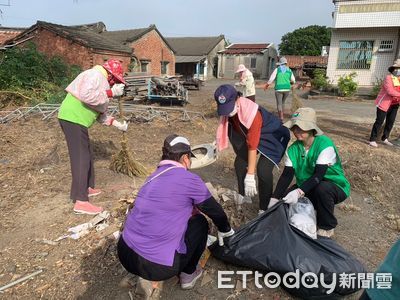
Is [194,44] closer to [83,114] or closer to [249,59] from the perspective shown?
[249,59]

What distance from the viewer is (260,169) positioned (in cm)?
285

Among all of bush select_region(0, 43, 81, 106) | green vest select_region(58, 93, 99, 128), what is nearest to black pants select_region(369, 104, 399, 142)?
green vest select_region(58, 93, 99, 128)

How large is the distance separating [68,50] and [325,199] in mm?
15258

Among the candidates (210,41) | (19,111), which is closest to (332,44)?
(19,111)

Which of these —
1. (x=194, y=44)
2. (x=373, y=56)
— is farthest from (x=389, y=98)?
(x=194, y=44)

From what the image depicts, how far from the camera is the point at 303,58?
30.5 metres

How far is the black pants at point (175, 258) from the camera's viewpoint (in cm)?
180

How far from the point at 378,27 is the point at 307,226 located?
1572 cm

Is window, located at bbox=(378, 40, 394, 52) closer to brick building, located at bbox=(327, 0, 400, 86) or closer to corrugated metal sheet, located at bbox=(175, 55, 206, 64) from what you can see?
brick building, located at bbox=(327, 0, 400, 86)

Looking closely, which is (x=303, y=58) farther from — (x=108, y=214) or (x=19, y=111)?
(x=108, y=214)

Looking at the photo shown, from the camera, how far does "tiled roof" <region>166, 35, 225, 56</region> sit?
3266 centimetres

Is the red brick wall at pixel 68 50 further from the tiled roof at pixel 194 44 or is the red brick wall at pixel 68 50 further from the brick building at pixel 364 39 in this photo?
the tiled roof at pixel 194 44

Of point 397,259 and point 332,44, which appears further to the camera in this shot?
point 332,44

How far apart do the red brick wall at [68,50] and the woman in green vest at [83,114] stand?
41.5 feet
